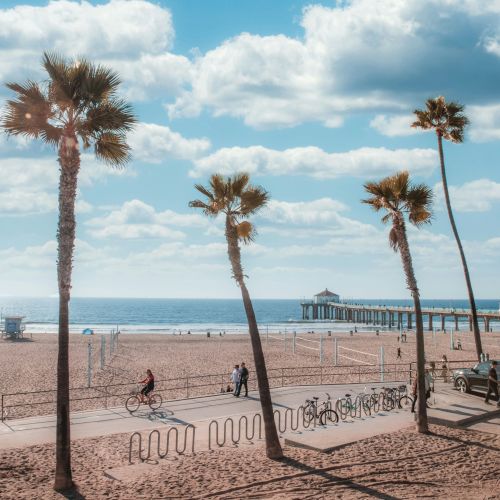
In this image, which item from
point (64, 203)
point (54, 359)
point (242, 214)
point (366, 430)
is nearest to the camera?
point (64, 203)

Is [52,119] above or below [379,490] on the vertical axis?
above

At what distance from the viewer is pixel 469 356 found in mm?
50812

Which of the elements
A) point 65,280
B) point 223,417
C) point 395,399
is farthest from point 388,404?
point 65,280

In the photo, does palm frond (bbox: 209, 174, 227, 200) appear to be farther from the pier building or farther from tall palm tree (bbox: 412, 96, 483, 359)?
the pier building

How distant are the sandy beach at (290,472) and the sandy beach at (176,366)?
22.4ft

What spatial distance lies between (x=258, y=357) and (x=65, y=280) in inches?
213

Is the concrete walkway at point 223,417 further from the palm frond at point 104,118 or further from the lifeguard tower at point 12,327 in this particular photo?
the lifeguard tower at point 12,327

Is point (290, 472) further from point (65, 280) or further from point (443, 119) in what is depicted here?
point (443, 119)

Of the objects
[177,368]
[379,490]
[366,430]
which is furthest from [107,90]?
[177,368]

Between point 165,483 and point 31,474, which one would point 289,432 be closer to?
point 165,483

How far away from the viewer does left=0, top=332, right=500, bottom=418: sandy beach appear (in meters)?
27.3

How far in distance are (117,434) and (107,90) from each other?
→ 33.7ft

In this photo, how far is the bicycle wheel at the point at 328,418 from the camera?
18516mm

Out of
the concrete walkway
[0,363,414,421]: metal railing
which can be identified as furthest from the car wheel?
[0,363,414,421]: metal railing
